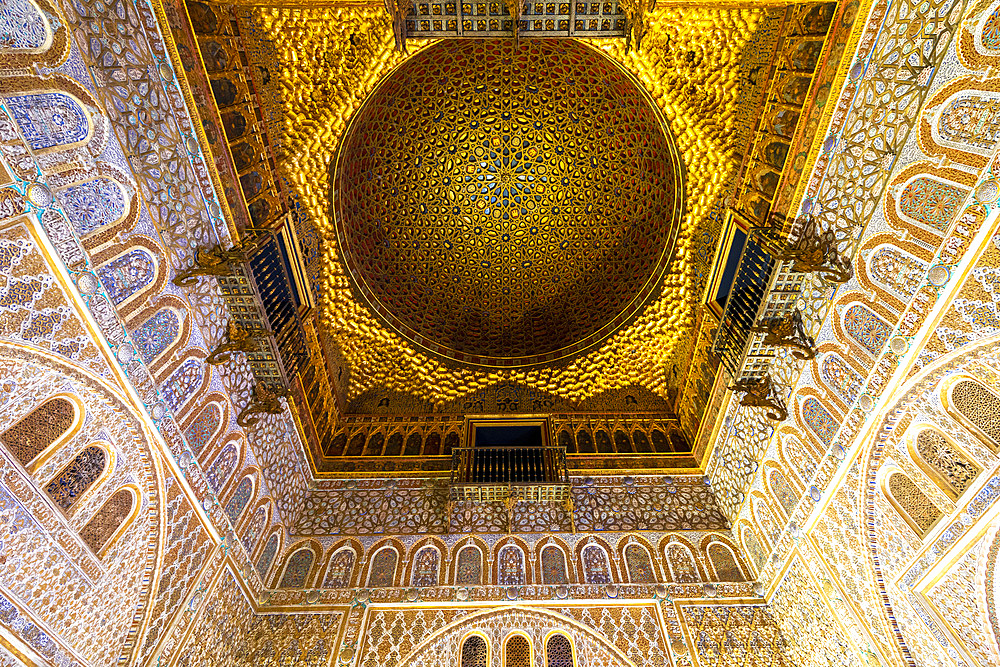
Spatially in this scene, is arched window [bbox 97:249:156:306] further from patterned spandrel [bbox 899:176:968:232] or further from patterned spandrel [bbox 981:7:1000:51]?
patterned spandrel [bbox 981:7:1000:51]

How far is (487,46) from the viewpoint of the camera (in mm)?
5992

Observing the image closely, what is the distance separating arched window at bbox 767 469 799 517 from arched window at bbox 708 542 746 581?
1.14 meters

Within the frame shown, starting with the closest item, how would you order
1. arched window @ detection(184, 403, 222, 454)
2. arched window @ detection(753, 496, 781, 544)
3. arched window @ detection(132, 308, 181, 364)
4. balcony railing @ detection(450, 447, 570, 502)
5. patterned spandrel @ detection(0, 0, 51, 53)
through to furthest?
patterned spandrel @ detection(0, 0, 51, 53) → arched window @ detection(132, 308, 181, 364) → arched window @ detection(184, 403, 222, 454) → arched window @ detection(753, 496, 781, 544) → balcony railing @ detection(450, 447, 570, 502)

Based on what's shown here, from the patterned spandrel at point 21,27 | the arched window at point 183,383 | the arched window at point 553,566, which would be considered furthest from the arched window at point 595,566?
the patterned spandrel at point 21,27

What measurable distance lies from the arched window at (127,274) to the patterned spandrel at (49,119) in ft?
2.90

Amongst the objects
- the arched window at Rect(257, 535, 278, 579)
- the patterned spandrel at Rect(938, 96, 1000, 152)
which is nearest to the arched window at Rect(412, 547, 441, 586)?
the arched window at Rect(257, 535, 278, 579)

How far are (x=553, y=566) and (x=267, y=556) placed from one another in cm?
375

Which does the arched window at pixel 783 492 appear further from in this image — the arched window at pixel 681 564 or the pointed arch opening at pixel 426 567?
the pointed arch opening at pixel 426 567

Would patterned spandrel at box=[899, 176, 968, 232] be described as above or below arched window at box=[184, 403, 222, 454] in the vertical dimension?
above

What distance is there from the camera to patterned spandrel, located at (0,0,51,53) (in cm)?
273

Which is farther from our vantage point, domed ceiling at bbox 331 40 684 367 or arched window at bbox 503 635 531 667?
domed ceiling at bbox 331 40 684 367

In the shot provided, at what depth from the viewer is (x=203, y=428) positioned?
4.31 meters

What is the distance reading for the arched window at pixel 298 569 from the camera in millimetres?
5348

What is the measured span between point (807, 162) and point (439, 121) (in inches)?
196
